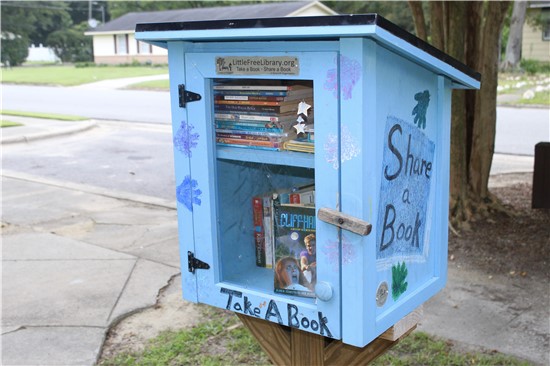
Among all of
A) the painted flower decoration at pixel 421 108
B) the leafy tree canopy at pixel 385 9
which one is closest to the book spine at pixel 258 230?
the painted flower decoration at pixel 421 108

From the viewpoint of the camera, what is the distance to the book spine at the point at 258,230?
235 cm

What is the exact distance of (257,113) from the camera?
6.85ft

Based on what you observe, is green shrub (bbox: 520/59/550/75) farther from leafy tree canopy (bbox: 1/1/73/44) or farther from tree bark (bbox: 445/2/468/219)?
leafy tree canopy (bbox: 1/1/73/44)

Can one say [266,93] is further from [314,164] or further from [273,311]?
[273,311]

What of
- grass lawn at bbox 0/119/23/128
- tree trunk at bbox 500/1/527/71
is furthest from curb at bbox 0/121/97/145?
tree trunk at bbox 500/1/527/71

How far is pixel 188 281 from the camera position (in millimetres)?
2229

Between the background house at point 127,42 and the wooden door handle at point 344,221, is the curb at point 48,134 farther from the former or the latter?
the background house at point 127,42

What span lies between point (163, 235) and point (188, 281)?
4168 mm

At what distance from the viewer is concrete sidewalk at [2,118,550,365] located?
402 cm

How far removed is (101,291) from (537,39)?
29513mm

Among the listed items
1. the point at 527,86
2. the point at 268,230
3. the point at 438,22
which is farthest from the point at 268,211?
the point at 527,86

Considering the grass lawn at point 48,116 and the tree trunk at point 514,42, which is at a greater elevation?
the tree trunk at point 514,42

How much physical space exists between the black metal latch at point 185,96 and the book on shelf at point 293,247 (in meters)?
0.44

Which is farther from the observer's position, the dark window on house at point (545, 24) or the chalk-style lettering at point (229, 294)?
the dark window on house at point (545, 24)
